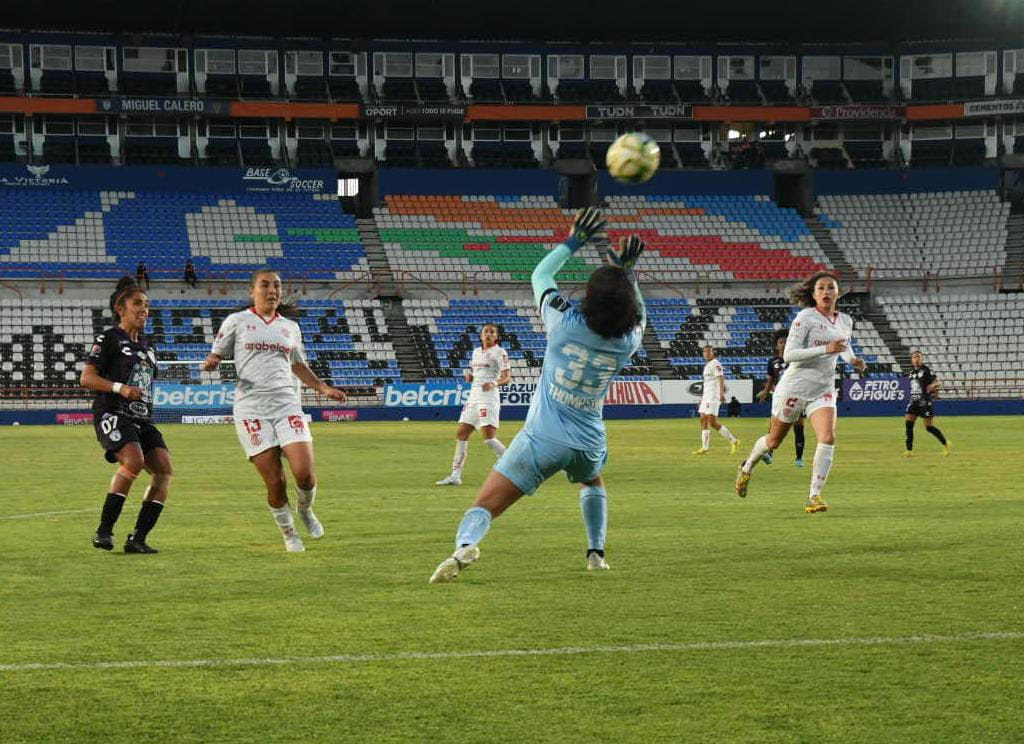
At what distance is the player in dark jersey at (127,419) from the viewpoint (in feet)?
38.7

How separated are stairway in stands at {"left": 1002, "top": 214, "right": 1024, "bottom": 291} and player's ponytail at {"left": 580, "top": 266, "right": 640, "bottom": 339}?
187 ft

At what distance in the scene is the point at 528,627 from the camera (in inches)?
315

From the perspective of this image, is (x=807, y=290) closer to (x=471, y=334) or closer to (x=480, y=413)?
(x=480, y=413)

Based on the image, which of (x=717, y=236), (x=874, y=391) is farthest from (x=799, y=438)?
(x=717, y=236)

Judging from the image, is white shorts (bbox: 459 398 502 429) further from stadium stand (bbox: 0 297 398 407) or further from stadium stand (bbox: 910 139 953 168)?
stadium stand (bbox: 910 139 953 168)

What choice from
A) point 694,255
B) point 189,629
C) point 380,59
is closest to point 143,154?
point 380,59

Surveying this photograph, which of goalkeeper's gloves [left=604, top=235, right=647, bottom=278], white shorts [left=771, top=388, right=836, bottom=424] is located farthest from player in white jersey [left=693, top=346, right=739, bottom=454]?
goalkeeper's gloves [left=604, top=235, right=647, bottom=278]

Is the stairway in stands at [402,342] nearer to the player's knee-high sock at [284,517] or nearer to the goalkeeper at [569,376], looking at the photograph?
the player's knee-high sock at [284,517]

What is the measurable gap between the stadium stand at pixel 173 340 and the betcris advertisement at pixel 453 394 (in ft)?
3.68

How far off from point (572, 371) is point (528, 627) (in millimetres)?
1873

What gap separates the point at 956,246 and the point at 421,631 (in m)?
61.3

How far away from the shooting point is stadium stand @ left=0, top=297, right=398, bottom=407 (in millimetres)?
48281

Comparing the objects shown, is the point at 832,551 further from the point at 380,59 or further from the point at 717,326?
the point at 380,59

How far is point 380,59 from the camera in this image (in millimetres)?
67188
